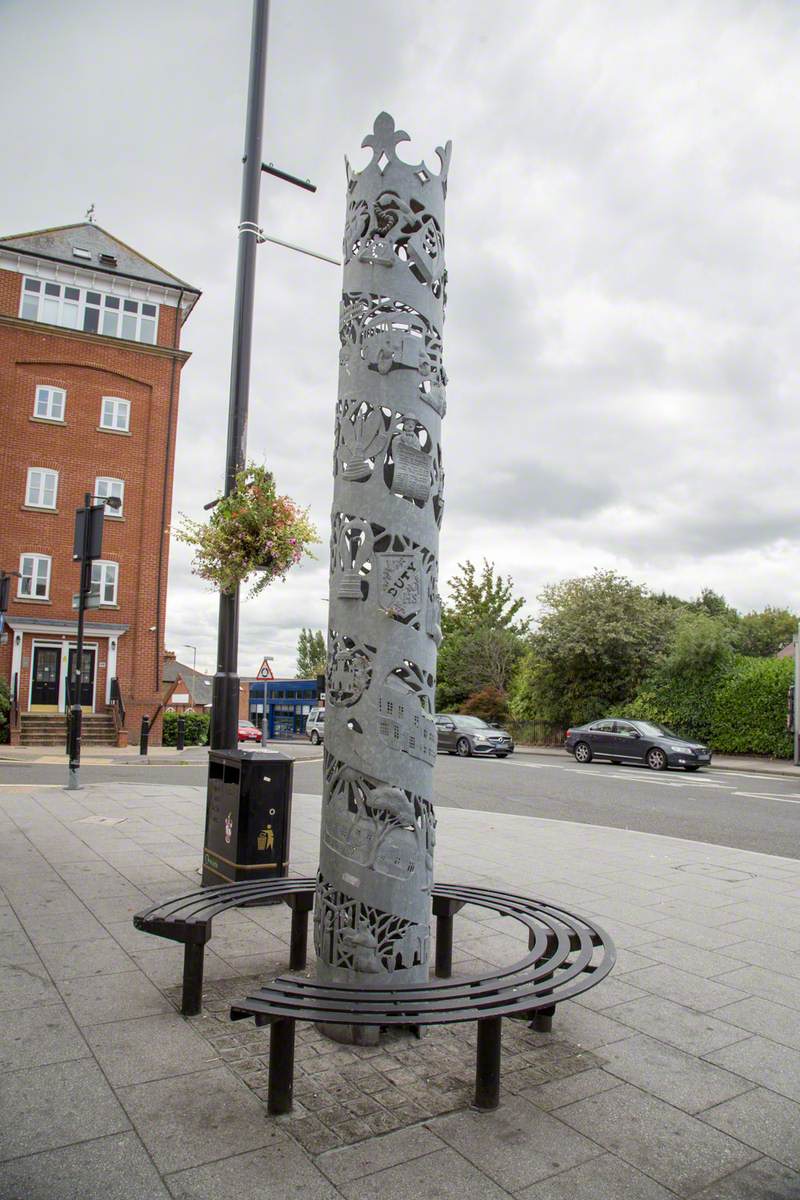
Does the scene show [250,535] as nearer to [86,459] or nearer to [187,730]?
[187,730]

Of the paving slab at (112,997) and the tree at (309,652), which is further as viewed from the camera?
the tree at (309,652)

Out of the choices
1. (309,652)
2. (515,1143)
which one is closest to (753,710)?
(515,1143)

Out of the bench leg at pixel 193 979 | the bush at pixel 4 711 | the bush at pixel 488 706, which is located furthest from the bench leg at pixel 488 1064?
the bush at pixel 488 706

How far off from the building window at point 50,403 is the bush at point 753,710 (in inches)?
925

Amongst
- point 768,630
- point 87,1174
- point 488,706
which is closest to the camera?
point 87,1174

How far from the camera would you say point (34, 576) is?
86.9ft

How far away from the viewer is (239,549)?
6211 mm

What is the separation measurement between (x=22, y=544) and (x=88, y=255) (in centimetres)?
1074

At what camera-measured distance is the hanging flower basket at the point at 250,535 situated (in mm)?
6195

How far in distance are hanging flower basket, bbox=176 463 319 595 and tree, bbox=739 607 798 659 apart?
60.2 meters

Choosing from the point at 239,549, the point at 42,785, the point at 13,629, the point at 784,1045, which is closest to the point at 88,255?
the point at 13,629

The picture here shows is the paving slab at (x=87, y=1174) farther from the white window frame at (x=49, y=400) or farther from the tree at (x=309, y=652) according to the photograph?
the tree at (x=309, y=652)

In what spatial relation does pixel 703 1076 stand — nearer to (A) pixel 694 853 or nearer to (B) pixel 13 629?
(A) pixel 694 853

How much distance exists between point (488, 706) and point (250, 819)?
3492cm
